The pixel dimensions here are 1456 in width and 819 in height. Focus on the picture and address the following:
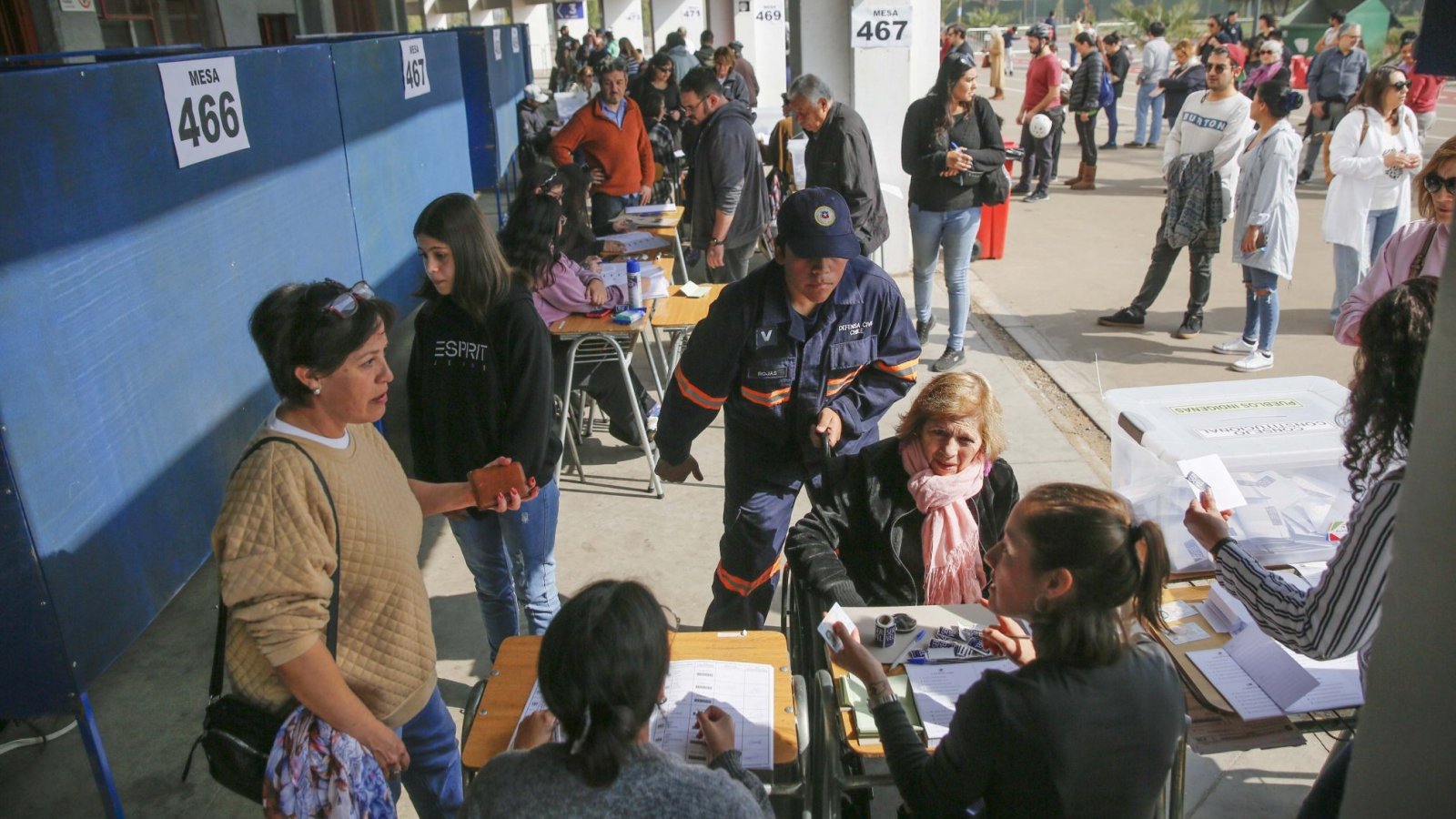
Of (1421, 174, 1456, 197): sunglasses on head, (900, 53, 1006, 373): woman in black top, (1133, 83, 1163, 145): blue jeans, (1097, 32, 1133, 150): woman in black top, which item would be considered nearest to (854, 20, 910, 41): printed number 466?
(900, 53, 1006, 373): woman in black top

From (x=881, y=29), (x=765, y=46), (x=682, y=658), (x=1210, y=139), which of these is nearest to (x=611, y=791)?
(x=682, y=658)

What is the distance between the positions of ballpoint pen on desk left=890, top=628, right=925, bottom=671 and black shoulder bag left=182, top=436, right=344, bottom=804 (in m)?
1.32

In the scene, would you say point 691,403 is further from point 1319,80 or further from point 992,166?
point 1319,80

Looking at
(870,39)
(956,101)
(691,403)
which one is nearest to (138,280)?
(691,403)

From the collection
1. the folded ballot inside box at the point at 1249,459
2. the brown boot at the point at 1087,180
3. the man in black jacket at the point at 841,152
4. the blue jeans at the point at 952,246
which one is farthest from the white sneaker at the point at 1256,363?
the brown boot at the point at 1087,180

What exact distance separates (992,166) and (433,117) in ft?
15.7

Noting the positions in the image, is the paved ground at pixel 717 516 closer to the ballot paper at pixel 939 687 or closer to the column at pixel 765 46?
the ballot paper at pixel 939 687

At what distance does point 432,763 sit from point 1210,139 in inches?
240

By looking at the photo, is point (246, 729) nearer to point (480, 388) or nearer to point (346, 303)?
point (346, 303)

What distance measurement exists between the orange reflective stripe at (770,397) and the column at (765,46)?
747 inches

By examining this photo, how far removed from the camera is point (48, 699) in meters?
2.96

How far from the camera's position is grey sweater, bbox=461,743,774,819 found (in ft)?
4.98

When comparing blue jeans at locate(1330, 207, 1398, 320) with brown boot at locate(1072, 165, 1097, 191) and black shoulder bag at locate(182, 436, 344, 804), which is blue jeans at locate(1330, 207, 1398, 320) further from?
black shoulder bag at locate(182, 436, 344, 804)

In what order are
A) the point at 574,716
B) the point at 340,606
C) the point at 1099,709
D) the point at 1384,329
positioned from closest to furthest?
the point at 574,716 < the point at 1099,709 < the point at 340,606 < the point at 1384,329
